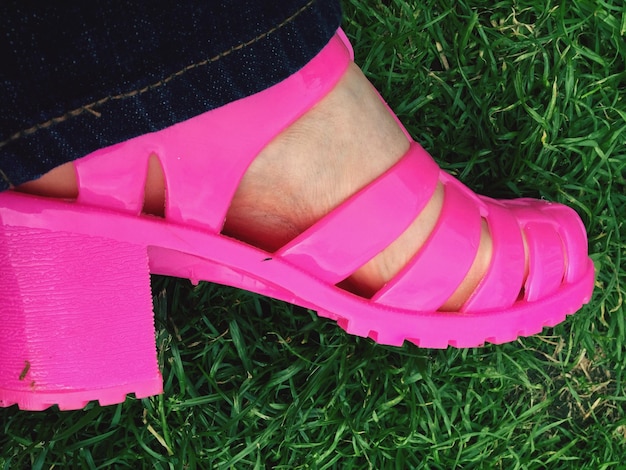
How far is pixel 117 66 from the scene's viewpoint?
0.65 metres

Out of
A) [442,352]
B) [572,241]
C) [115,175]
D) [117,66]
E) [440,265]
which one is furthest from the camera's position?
[442,352]

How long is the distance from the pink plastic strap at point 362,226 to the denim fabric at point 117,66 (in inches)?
10.1

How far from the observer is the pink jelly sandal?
808mm

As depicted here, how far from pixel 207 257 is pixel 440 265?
0.38 meters

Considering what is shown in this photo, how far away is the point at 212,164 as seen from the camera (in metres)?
0.83

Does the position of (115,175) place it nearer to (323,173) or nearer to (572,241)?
(323,173)

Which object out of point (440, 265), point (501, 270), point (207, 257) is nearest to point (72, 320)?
point (207, 257)

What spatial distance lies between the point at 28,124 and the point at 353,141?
464 mm

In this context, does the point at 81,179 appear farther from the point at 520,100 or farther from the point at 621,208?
the point at 621,208

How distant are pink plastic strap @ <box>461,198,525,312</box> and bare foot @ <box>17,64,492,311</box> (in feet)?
0.45

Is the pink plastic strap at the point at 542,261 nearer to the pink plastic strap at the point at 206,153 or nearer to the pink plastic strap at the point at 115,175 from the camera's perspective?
the pink plastic strap at the point at 206,153

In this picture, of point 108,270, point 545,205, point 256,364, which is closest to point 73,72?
point 108,270

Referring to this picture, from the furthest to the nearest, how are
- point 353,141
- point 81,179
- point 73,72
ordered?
point 353,141, point 81,179, point 73,72

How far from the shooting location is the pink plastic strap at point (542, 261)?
1.10m
